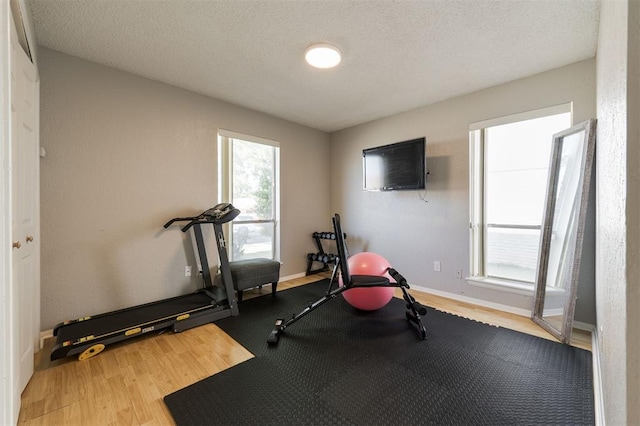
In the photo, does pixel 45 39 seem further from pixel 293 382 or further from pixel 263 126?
pixel 293 382

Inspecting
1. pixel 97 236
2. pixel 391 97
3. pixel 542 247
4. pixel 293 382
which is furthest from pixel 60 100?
pixel 542 247

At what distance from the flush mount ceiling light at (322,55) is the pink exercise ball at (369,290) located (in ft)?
6.45

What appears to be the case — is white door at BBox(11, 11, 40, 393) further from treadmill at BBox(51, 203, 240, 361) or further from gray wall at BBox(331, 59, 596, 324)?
gray wall at BBox(331, 59, 596, 324)

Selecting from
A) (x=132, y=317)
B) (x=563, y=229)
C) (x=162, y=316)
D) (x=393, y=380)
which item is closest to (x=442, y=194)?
(x=563, y=229)

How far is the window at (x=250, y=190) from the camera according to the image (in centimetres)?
342

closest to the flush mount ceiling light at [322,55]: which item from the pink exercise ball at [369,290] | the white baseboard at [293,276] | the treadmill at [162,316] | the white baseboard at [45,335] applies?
the treadmill at [162,316]

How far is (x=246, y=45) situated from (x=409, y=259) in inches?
127

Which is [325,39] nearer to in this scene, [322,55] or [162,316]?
[322,55]

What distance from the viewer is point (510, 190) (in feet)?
9.64

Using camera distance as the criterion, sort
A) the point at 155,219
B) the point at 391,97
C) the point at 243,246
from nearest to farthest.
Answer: the point at 155,219 → the point at 391,97 → the point at 243,246

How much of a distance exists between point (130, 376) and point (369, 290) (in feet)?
6.65

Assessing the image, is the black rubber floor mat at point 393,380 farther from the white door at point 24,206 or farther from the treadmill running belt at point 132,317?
the white door at point 24,206

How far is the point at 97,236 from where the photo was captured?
248 centimetres

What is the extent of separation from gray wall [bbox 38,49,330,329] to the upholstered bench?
1.55 ft
